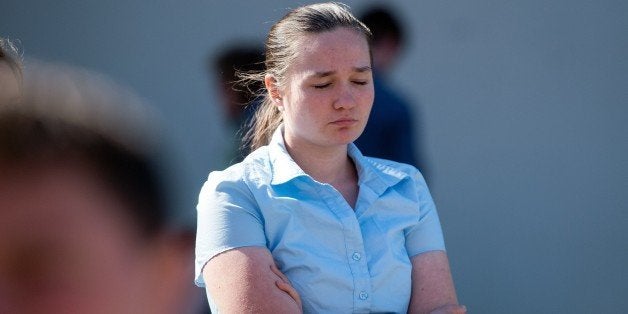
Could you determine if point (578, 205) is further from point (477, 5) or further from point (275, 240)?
point (275, 240)

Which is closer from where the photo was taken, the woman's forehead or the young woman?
the young woman

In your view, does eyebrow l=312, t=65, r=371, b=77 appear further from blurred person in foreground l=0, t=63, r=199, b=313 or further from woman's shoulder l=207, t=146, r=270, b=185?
blurred person in foreground l=0, t=63, r=199, b=313

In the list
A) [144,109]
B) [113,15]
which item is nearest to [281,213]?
[144,109]

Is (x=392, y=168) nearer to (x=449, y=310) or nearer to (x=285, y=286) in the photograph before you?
(x=449, y=310)

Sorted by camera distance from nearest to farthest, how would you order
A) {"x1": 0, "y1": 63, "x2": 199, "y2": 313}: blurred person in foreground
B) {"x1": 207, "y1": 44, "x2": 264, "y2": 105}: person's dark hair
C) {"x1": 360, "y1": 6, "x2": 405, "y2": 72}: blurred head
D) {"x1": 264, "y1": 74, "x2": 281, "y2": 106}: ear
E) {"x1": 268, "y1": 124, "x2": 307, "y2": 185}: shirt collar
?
{"x1": 0, "y1": 63, "x2": 199, "y2": 313}: blurred person in foreground
{"x1": 268, "y1": 124, "x2": 307, "y2": 185}: shirt collar
{"x1": 264, "y1": 74, "x2": 281, "y2": 106}: ear
{"x1": 207, "y1": 44, "x2": 264, "y2": 105}: person's dark hair
{"x1": 360, "y1": 6, "x2": 405, "y2": 72}: blurred head

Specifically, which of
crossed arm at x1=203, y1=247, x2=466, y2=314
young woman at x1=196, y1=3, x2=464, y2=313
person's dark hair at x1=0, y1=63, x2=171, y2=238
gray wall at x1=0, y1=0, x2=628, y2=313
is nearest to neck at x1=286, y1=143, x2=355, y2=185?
young woman at x1=196, y1=3, x2=464, y2=313

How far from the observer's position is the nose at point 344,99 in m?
2.36

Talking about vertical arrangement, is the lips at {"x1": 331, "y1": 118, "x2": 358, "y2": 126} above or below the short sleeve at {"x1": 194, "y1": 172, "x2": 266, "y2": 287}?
above

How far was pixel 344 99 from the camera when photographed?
7.77 feet

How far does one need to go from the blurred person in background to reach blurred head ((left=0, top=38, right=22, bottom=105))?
75.1 inches

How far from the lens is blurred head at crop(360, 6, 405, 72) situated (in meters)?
4.04

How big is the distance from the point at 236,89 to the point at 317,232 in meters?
1.37

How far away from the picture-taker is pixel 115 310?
1.99 feet

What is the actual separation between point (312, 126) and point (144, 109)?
5.80 feet
